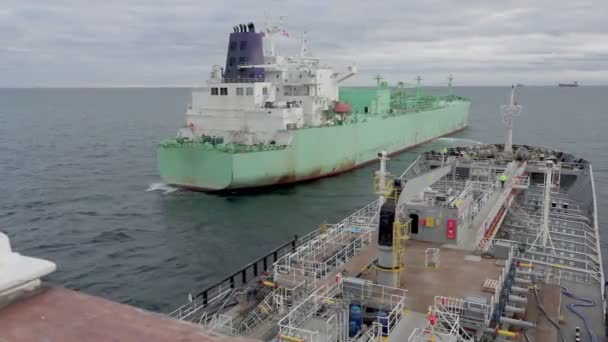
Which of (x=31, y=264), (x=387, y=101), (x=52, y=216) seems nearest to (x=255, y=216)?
(x=52, y=216)

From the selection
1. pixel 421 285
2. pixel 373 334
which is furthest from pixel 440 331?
pixel 421 285

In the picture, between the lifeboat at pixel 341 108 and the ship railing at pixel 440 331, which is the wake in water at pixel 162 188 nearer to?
the lifeboat at pixel 341 108

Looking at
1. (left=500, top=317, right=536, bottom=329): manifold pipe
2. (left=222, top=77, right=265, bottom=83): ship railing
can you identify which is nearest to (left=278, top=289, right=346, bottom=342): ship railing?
(left=500, top=317, right=536, bottom=329): manifold pipe

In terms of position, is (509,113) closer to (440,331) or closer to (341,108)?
Answer: (341,108)

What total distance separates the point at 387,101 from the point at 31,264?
58.4 metres

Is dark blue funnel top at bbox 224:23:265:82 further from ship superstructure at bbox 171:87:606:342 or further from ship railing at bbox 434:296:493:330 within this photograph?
ship railing at bbox 434:296:493:330

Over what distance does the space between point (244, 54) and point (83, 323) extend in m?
42.9

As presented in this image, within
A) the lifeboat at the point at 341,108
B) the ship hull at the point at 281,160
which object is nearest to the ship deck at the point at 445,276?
the ship hull at the point at 281,160

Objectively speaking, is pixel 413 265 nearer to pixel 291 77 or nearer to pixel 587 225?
pixel 587 225

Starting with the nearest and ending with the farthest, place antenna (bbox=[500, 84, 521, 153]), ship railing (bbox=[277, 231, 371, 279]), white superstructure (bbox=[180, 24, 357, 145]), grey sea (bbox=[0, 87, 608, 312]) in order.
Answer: ship railing (bbox=[277, 231, 371, 279]) → grey sea (bbox=[0, 87, 608, 312]) → antenna (bbox=[500, 84, 521, 153]) → white superstructure (bbox=[180, 24, 357, 145])

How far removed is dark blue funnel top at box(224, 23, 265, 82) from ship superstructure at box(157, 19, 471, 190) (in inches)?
3.5

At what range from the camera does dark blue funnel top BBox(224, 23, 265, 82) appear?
44875 millimetres

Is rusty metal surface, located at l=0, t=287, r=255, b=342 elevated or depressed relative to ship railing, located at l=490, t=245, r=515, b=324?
elevated

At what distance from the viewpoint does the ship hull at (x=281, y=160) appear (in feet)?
118
